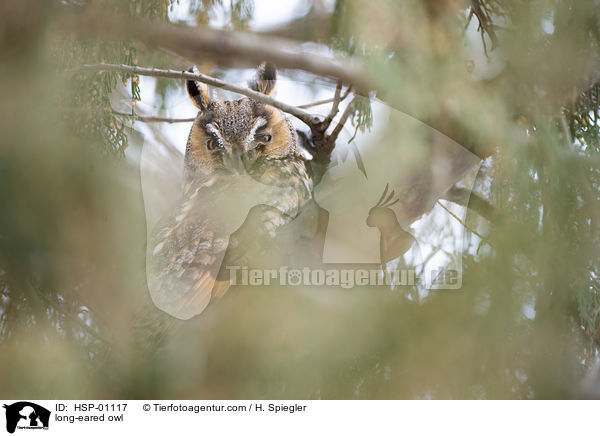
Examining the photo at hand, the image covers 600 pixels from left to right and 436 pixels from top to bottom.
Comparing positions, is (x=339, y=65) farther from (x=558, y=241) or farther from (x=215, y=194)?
(x=558, y=241)

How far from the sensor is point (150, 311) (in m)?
0.71

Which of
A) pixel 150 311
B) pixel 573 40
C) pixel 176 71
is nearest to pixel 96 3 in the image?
pixel 176 71

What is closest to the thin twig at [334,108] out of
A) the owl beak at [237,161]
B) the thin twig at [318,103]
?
the thin twig at [318,103]

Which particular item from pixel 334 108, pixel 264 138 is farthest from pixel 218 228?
pixel 334 108

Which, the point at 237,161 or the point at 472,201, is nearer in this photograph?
the point at 237,161

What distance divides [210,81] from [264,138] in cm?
12

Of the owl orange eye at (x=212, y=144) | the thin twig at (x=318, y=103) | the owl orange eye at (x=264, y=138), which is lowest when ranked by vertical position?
the owl orange eye at (x=212, y=144)

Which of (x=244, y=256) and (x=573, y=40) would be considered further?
(x=573, y=40)

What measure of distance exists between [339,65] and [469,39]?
222mm
